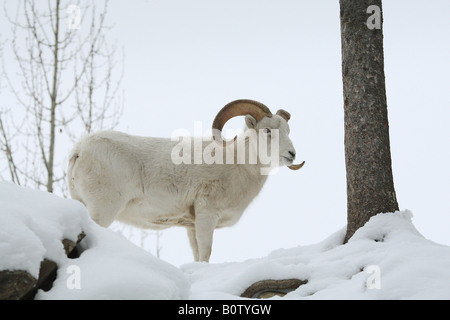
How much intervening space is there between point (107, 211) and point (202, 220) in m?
1.33

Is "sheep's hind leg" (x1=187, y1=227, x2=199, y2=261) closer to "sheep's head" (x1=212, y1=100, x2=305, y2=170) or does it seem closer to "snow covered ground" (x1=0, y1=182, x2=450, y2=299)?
"sheep's head" (x1=212, y1=100, x2=305, y2=170)

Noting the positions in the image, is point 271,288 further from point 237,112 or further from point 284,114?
point 284,114

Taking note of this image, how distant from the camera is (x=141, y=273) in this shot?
3.22 m

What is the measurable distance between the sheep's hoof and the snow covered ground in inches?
2.0

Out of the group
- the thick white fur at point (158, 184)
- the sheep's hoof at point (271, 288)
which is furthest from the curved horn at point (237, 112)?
the sheep's hoof at point (271, 288)

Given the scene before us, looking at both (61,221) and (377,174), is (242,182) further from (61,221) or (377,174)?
(61,221)

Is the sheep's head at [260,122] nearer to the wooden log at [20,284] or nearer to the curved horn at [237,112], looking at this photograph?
the curved horn at [237,112]

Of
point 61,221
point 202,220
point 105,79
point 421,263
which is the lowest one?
point 421,263

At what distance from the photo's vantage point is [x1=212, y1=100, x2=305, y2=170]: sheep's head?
7410 millimetres

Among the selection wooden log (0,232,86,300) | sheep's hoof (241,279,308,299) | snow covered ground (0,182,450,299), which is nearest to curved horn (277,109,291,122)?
snow covered ground (0,182,450,299)

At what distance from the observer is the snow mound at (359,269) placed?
348cm

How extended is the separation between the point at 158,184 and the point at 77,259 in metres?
4.14

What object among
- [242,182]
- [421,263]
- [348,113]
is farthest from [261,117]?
[421,263]

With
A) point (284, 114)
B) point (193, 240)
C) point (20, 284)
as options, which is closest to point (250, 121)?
point (284, 114)
